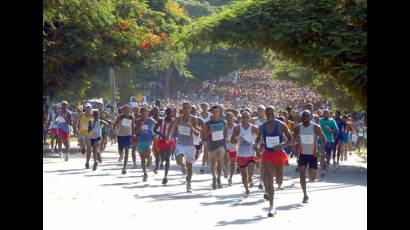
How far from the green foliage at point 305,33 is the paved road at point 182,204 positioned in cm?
213

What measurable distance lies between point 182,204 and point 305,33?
3.63 metres

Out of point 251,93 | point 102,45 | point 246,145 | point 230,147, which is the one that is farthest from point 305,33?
point 251,93

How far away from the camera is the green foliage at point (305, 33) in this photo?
12031 millimetres

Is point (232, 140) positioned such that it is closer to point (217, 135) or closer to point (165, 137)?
point (217, 135)

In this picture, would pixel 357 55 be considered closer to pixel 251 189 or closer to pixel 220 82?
pixel 251 189

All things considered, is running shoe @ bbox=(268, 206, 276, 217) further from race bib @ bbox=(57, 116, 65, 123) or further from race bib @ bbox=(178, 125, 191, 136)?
race bib @ bbox=(57, 116, 65, 123)

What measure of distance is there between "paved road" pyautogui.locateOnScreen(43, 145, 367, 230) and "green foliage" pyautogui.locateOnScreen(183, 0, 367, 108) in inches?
83.7

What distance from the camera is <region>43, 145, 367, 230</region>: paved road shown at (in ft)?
39.0

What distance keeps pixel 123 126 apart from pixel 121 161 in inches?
210

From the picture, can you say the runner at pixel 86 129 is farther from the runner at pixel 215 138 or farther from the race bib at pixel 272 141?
the race bib at pixel 272 141

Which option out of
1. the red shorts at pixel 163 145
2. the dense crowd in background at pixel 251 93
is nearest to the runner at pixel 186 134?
the red shorts at pixel 163 145

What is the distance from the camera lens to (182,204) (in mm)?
14344
